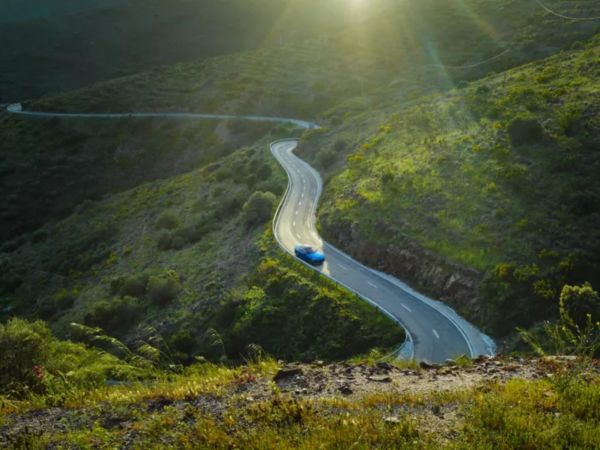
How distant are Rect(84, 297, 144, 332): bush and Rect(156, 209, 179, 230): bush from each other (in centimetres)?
1632

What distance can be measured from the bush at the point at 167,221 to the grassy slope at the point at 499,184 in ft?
59.1

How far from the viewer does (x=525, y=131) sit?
38719 mm

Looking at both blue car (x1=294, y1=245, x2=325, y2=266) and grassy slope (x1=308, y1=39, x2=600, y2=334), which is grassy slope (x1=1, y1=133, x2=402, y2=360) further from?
grassy slope (x1=308, y1=39, x2=600, y2=334)

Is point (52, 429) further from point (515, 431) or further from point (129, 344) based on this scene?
point (129, 344)

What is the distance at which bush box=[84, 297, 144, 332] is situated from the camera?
38.4m

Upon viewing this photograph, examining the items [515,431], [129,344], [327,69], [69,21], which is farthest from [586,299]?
[69,21]

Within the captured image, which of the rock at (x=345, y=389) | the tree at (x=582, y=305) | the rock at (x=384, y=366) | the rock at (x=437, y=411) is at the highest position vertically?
the rock at (x=437, y=411)

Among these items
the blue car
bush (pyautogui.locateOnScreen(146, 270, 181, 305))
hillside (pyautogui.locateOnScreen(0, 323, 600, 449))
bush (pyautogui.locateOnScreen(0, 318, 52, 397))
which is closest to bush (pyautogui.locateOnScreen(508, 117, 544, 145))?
the blue car

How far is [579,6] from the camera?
306 ft

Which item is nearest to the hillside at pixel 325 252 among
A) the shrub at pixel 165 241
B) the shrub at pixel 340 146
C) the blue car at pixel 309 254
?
the shrub at pixel 165 241

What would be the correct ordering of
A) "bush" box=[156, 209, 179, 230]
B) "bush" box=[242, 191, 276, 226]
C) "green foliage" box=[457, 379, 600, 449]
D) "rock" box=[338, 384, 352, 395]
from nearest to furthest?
"green foliage" box=[457, 379, 600, 449], "rock" box=[338, 384, 352, 395], "bush" box=[242, 191, 276, 226], "bush" box=[156, 209, 179, 230]

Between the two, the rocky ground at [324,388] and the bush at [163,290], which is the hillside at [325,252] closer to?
the rocky ground at [324,388]

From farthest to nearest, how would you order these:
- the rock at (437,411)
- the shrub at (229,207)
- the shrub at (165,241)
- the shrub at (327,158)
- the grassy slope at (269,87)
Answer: the grassy slope at (269,87) → the shrub at (327,158) → the shrub at (229,207) → the shrub at (165,241) → the rock at (437,411)

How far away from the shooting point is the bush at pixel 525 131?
38312mm
